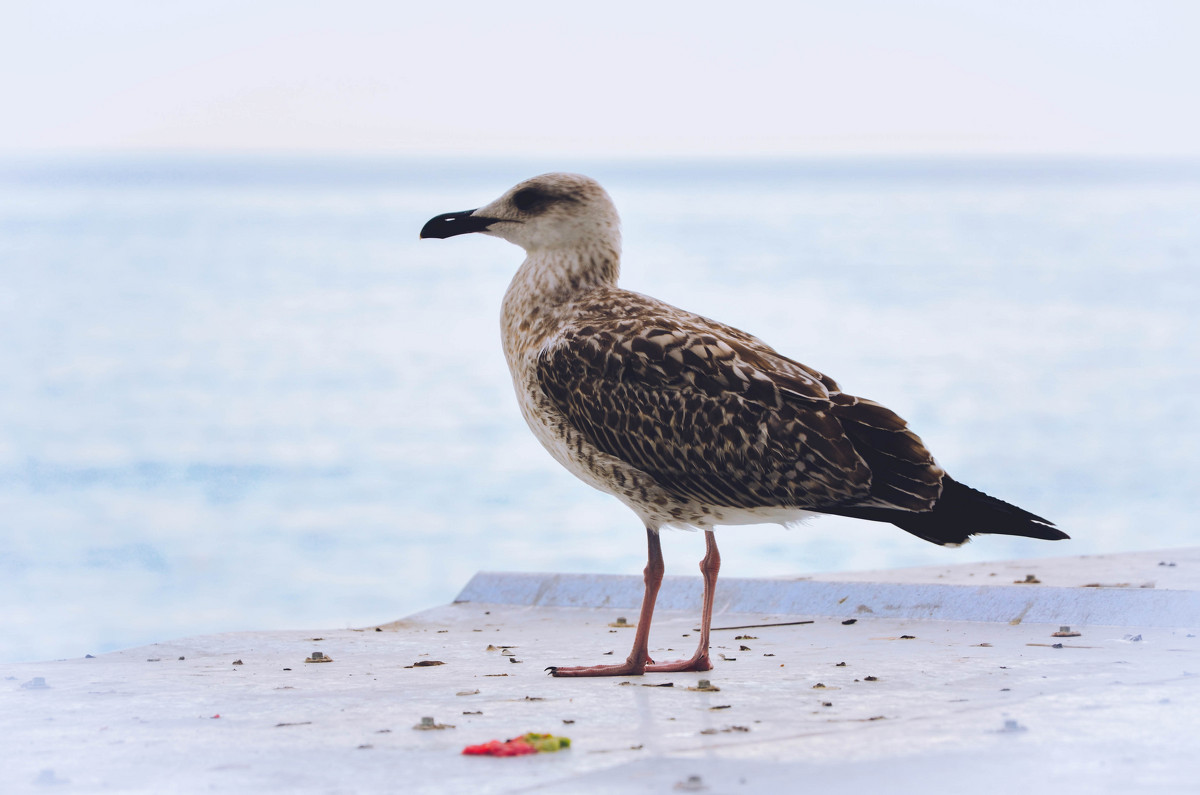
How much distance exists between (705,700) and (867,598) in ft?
6.20

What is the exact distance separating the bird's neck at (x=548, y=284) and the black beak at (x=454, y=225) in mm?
254

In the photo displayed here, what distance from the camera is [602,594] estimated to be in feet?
19.6

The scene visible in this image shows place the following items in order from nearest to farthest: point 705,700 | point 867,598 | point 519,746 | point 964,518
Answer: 1. point 519,746
2. point 705,700
3. point 964,518
4. point 867,598

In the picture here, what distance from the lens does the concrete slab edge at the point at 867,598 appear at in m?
4.82

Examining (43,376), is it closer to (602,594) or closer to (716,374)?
(602,594)

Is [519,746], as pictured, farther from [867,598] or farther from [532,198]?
[867,598]

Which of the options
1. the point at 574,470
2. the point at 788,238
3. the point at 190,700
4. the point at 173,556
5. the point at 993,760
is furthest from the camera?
the point at 788,238

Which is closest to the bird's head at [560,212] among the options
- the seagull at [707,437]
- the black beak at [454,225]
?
the black beak at [454,225]

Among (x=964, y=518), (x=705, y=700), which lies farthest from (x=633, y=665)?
(x=964, y=518)

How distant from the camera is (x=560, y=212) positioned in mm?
5008

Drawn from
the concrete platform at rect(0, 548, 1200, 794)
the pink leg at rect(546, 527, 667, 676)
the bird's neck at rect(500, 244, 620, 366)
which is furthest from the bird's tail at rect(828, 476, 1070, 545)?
the bird's neck at rect(500, 244, 620, 366)

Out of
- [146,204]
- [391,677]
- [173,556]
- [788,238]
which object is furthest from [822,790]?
[146,204]

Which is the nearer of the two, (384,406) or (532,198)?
(532,198)

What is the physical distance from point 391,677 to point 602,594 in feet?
6.10
